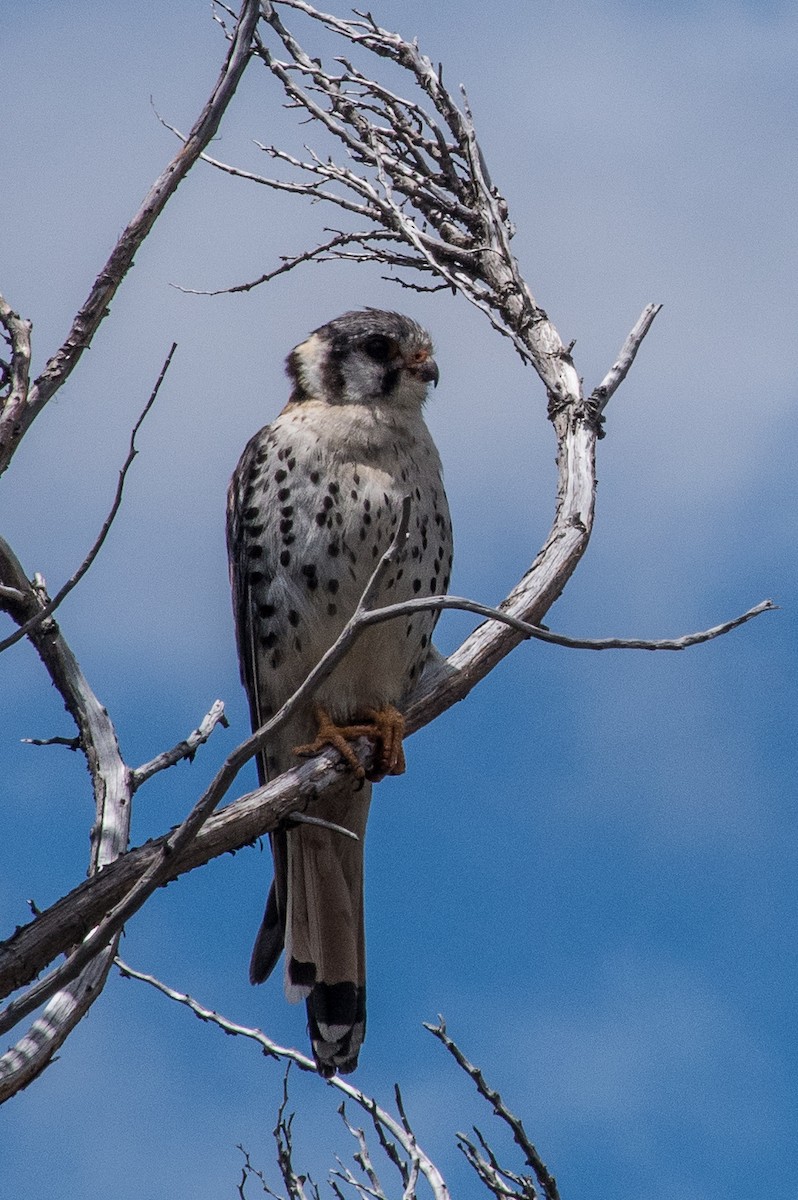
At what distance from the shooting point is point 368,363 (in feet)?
13.9

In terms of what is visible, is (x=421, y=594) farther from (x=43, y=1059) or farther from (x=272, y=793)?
(x=43, y=1059)

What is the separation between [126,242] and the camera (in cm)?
262

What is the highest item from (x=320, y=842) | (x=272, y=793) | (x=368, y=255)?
(x=368, y=255)

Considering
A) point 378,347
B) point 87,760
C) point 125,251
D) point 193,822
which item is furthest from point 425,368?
point 193,822

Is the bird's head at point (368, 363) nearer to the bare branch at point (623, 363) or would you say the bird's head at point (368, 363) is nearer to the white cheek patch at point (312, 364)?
the white cheek patch at point (312, 364)

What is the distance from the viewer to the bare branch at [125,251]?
2613 millimetres

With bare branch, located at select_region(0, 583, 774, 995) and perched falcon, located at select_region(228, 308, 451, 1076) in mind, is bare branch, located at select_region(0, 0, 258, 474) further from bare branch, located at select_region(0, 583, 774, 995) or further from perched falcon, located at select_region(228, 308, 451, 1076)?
perched falcon, located at select_region(228, 308, 451, 1076)

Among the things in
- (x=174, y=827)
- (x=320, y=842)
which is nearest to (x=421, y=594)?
(x=320, y=842)

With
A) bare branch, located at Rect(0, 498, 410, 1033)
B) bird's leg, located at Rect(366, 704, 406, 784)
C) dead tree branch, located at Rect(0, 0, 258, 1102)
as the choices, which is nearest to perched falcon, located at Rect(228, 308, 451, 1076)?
bird's leg, located at Rect(366, 704, 406, 784)

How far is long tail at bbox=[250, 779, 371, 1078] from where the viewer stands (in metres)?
4.12

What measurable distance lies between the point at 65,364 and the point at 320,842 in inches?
81.1

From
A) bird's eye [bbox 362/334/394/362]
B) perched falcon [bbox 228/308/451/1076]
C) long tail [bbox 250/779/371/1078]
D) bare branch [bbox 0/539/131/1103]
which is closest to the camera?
bare branch [bbox 0/539/131/1103]

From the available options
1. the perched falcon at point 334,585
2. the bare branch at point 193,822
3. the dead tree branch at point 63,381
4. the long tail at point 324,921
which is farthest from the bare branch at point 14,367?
the long tail at point 324,921

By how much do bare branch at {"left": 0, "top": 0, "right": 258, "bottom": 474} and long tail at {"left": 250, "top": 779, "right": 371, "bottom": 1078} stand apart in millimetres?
1816
